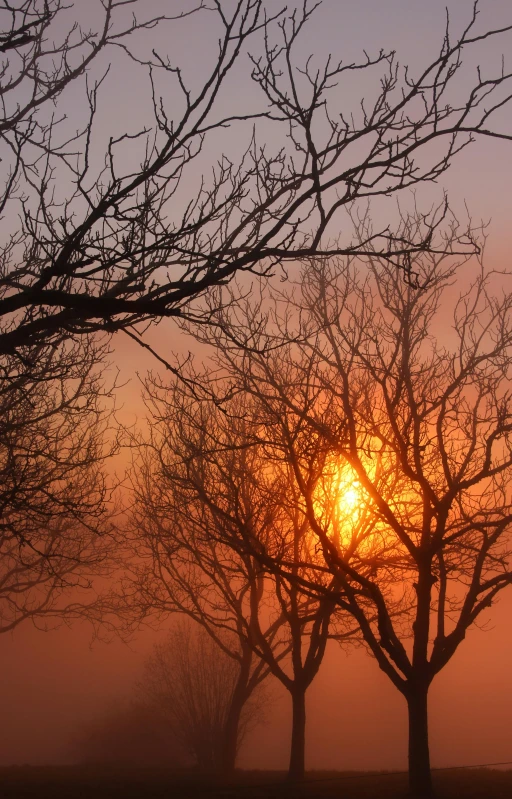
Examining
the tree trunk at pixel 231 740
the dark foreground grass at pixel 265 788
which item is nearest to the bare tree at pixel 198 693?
the tree trunk at pixel 231 740

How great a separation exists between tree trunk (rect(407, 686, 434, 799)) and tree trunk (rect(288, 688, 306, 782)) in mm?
4985

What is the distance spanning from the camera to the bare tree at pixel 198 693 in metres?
26.0

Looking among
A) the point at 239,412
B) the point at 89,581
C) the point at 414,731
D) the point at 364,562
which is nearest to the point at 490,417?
the point at 364,562

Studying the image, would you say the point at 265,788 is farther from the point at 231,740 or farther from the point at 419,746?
the point at 231,740

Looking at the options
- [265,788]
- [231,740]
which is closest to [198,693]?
[231,740]

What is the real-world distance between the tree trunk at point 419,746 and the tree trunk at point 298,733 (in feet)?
16.4

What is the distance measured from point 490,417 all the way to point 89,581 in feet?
38.1

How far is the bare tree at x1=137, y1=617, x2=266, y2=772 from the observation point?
25953mm

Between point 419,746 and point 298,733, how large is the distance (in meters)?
5.36

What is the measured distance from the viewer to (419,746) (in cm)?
1172

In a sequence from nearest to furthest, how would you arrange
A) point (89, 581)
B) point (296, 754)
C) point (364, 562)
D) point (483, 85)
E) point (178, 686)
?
1. point (483, 85)
2. point (364, 562)
3. point (296, 754)
4. point (89, 581)
5. point (178, 686)

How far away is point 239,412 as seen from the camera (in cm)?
1786

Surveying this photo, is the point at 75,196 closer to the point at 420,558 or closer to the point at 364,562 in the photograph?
the point at 420,558

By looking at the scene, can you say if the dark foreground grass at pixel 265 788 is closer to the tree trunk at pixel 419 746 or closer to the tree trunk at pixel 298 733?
the tree trunk at pixel 419 746
